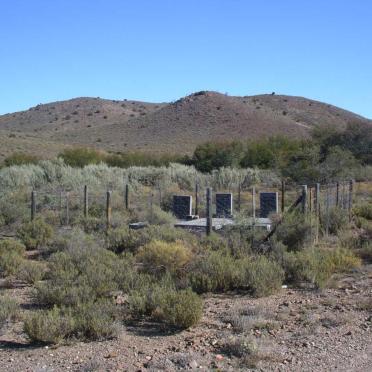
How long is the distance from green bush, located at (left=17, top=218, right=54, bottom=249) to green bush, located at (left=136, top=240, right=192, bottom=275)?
5542 mm

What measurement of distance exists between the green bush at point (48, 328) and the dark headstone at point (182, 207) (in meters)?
18.0

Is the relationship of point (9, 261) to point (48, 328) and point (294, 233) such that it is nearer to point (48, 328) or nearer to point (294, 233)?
point (48, 328)

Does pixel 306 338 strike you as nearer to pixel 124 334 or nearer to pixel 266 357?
pixel 266 357

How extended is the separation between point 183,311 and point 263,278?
10.1 feet

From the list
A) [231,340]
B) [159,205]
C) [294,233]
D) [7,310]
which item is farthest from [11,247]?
[159,205]

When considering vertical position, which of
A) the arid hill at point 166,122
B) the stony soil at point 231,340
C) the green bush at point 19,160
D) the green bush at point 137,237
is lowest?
the stony soil at point 231,340

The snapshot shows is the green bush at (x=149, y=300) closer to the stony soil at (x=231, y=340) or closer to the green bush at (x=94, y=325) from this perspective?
the stony soil at (x=231, y=340)

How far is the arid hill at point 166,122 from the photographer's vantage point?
91375 millimetres

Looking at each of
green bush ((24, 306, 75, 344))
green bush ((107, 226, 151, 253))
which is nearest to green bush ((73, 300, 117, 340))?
green bush ((24, 306, 75, 344))

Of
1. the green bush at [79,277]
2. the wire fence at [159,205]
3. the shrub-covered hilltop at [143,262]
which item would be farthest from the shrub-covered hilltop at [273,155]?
the green bush at [79,277]

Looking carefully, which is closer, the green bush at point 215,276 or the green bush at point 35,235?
the green bush at point 215,276

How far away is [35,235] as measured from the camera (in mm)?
20031

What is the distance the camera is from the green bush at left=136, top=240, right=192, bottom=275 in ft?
47.6

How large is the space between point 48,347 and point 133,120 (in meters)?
104
